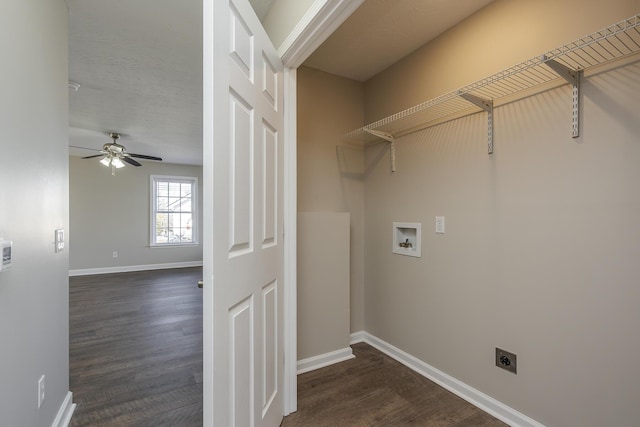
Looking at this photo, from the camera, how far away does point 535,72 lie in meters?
1.53

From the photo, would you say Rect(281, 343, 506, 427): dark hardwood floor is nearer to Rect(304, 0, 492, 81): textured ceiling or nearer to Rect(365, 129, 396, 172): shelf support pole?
Rect(365, 129, 396, 172): shelf support pole

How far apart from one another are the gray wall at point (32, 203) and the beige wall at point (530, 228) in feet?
7.29

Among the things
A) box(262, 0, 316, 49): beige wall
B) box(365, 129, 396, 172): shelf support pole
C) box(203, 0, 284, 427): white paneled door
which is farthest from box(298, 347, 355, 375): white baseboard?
box(262, 0, 316, 49): beige wall

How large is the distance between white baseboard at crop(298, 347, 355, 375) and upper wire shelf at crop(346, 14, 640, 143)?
184cm

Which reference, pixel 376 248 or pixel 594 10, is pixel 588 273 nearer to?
pixel 594 10

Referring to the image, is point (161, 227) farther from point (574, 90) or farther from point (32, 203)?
point (574, 90)

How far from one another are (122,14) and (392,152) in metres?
2.07

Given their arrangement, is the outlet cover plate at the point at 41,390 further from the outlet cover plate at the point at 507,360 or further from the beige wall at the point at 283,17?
the outlet cover plate at the point at 507,360

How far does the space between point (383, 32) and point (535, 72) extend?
0.99 metres

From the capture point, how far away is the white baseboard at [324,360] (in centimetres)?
227

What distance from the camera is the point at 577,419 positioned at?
4.74ft

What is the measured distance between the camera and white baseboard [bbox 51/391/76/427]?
1616 millimetres

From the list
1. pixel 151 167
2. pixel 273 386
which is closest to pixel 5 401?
pixel 273 386

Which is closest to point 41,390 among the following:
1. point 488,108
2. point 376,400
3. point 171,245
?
point 376,400
